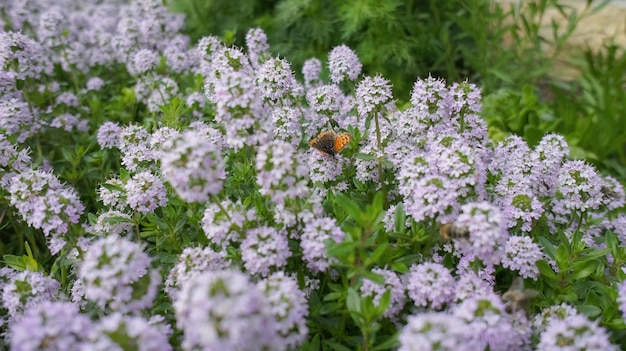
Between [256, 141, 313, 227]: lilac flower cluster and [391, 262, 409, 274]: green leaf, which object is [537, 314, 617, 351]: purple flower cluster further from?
[256, 141, 313, 227]: lilac flower cluster

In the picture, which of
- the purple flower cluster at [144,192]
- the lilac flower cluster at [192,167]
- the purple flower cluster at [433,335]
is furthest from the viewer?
the purple flower cluster at [144,192]

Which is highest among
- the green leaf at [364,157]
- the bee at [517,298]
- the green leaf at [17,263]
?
the green leaf at [364,157]

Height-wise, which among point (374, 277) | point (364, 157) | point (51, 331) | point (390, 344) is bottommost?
point (51, 331)

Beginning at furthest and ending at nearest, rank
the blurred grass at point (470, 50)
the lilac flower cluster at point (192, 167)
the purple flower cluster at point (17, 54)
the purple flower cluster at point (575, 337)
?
the blurred grass at point (470, 50) < the purple flower cluster at point (17, 54) < the lilac flower cluster at point (192, 167) < the purple flower cluster at point (575, 337)

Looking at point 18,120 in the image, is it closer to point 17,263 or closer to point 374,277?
point 17,263

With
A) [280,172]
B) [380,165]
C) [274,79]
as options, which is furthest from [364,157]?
[280,172]

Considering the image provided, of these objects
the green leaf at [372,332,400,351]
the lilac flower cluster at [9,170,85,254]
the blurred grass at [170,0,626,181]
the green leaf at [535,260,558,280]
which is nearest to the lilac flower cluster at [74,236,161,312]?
the lilac flower cluster at [9,170,85,254]

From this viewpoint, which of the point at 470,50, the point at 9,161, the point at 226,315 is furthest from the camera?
the point at 470,50

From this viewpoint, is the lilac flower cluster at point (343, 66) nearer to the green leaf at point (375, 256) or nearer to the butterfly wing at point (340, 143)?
the butterfly wing at point (340, 143)

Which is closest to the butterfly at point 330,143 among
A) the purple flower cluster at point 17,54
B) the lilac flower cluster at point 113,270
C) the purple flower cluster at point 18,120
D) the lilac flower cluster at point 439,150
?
the lilac flower cluster at point 439,150
